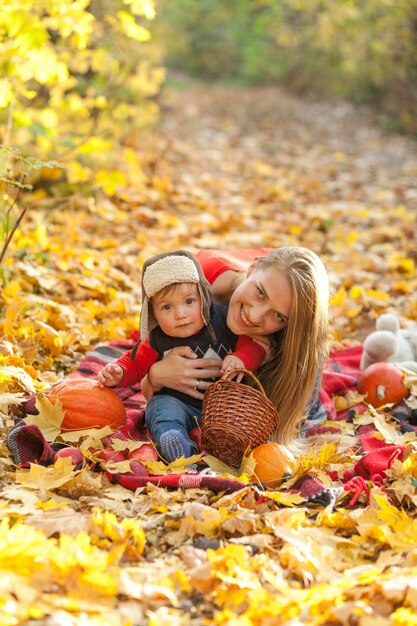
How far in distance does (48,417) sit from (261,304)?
97cm

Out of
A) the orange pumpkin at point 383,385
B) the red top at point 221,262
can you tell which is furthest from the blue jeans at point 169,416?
the orange pumpkin at point 383,385

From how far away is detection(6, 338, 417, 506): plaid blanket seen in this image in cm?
255

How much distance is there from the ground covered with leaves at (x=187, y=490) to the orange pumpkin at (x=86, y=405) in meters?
0.20

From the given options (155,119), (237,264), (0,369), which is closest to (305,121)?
(155,119)

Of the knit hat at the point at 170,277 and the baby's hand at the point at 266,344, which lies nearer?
the knit hat at the point at 170,277

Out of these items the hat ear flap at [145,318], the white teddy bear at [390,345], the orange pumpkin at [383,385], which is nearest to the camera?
the hat ear flap at [145,318]

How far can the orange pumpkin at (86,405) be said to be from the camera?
2951 millimetres

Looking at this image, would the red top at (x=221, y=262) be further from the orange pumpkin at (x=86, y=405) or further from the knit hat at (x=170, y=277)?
the orange pumpkin at (x=86, y=405)

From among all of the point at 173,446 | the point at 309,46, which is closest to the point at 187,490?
the point at 173,446

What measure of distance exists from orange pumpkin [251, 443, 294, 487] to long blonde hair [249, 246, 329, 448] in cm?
32

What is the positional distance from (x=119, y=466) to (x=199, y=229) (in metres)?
4.23

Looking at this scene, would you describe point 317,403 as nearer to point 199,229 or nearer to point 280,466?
point 280,466

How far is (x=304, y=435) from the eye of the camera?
131 inches

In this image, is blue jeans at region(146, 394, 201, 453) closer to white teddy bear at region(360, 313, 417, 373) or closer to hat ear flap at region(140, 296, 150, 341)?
hat ear flap at region(140, 296, 150, 341)
